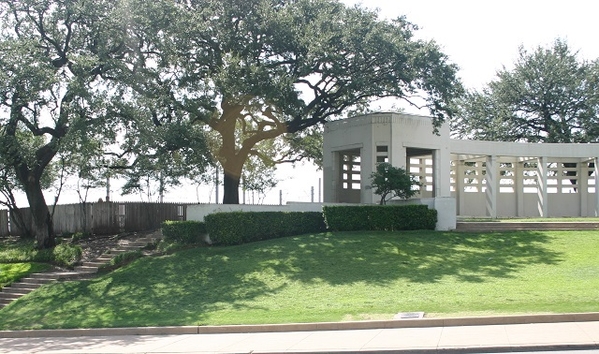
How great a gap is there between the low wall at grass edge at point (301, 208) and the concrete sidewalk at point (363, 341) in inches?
461

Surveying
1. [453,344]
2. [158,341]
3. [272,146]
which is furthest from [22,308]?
[272,146]

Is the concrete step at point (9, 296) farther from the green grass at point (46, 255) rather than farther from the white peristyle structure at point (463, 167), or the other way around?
the white peristyle structure at point (463, 167)

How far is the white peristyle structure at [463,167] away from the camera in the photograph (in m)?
31.6

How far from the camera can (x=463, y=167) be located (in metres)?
37.3

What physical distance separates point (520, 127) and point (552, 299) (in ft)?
109

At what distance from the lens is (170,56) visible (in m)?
26.5

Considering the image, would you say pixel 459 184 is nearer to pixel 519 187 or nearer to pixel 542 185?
pixel 519 187

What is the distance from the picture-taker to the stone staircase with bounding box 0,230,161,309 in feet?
77.6

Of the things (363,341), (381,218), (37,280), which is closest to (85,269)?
(37,280)

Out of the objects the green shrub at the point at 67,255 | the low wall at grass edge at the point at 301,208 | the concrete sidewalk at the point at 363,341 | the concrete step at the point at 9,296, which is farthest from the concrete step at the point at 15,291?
the concrete sidewalk at the point at 363,341

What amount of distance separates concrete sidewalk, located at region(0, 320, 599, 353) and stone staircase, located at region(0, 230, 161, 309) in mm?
8900

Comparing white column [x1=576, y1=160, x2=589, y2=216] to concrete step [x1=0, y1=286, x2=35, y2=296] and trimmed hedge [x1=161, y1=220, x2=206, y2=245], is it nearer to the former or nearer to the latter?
trimmed hedge [x1=161, y1=220, x2=206, y2=245]

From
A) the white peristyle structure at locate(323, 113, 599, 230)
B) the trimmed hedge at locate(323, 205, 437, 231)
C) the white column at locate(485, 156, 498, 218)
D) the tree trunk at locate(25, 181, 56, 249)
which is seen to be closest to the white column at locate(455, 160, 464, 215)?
the white peristyle structure at locate(323, 113, 599, 230)

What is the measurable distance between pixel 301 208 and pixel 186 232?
16.2ft
